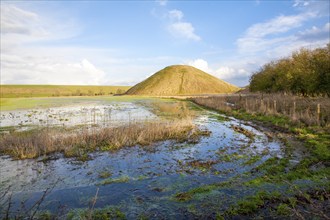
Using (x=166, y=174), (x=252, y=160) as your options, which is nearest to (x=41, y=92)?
(x=166, y=174)

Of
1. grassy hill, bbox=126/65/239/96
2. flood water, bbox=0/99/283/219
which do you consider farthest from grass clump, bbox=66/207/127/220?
grassy hill, bbox=126/65/239/96

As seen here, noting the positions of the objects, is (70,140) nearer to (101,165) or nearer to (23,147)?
(23,147)

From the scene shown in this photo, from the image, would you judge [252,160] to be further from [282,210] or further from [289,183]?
[289,183]

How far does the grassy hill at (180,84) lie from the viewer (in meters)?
128

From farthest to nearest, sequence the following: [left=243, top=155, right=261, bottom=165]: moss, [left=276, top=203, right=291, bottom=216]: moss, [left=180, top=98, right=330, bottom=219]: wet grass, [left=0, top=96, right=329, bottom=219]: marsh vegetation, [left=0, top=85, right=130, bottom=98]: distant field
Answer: [left=0, top=85, right=130, bottom=98]: distant field, [left=243, top=155, right=261, bottom=165]: moss, [left=0, top=96, right=329, bottom=219]: marsh vegetation, [left=180, top=98, right=330, bottom=219]: wet grass, [left=276, top=203, right=291, bottom=216]: moss

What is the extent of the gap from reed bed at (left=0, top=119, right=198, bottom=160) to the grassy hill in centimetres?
10291

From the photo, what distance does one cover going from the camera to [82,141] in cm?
1698

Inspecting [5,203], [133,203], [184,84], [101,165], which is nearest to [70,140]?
[101,165]

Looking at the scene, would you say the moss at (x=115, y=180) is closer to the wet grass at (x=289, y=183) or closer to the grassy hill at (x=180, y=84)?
the wet grass at (x=289, y=183)

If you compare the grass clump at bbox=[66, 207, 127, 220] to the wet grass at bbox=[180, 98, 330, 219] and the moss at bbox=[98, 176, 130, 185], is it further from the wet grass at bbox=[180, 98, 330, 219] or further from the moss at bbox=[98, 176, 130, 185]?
the moss at bbox=[98, 176, 130, 185]

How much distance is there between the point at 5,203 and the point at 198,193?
689 centimetres

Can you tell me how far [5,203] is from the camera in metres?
8.91

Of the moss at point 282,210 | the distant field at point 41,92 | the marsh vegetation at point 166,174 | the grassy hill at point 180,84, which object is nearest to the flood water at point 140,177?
the marsh vegetation at point 166,174

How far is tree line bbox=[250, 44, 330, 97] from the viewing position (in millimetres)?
29781
